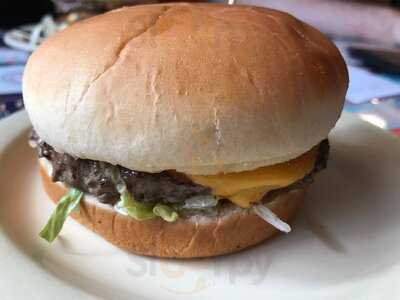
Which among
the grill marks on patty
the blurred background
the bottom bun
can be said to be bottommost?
the blurred background

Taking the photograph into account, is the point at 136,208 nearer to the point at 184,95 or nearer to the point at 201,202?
the point at 201,202

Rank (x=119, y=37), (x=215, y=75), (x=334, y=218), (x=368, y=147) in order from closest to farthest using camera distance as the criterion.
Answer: (x=215, y=75) → (x=119, y=37) → (x=334, y=218) → (x=368, y=147)

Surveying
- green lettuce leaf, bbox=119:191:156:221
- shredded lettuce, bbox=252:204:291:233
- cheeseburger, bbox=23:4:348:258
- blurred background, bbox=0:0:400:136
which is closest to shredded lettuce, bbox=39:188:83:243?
cheeseburger, bbox=23:4:348:258

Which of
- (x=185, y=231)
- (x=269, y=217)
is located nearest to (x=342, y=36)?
(x=269, y=217)

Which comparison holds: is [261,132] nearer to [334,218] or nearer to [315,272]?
[315,272]

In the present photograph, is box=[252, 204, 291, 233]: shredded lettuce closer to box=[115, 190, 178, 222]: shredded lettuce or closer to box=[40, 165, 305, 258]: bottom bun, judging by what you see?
box=[40, 165, 305, 258]: bottom bun

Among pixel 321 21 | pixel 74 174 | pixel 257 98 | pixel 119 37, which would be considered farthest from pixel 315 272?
pixel 321 21

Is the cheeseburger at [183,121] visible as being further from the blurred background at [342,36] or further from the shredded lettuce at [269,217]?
the blurred background at [342,36]
